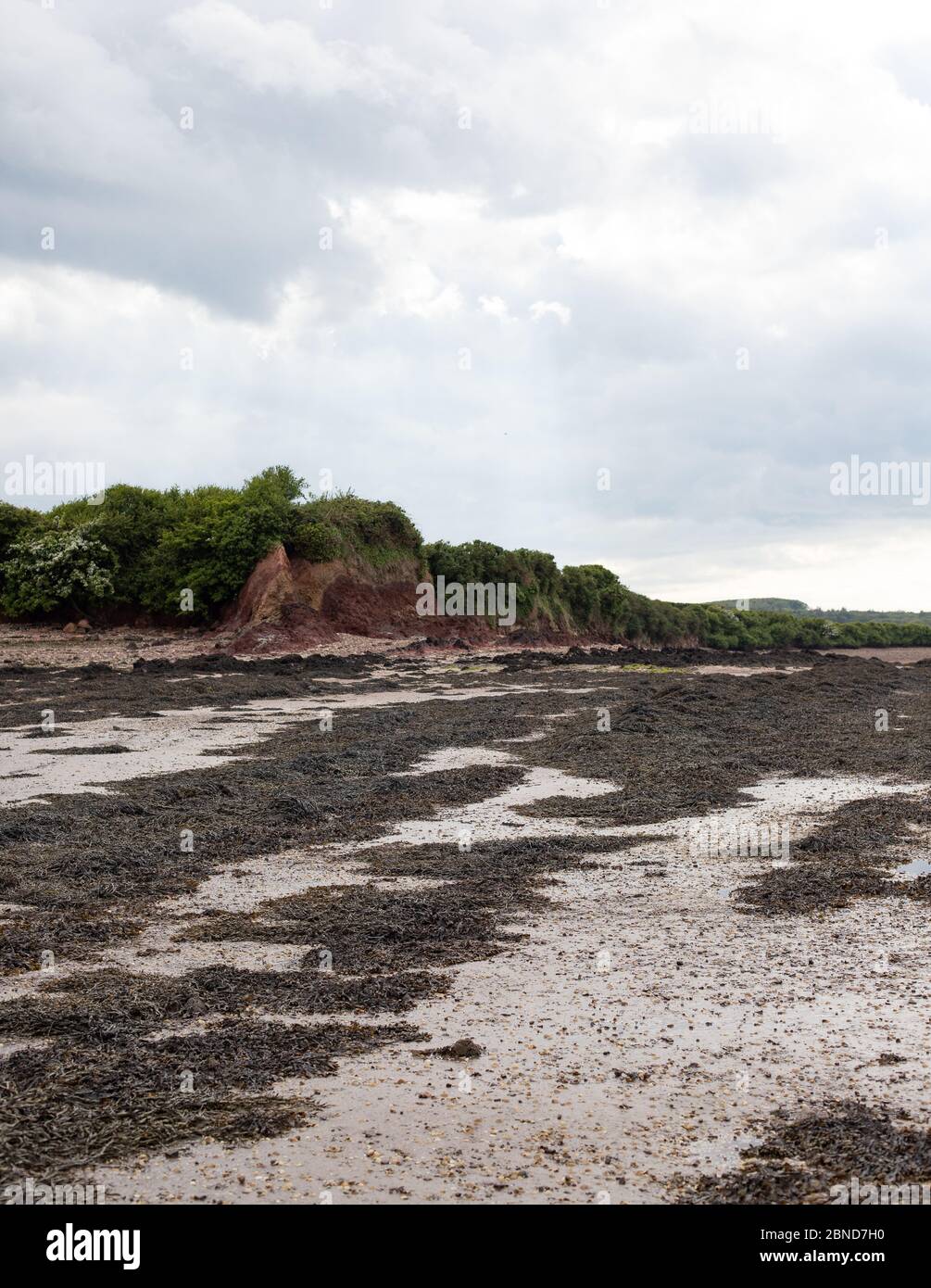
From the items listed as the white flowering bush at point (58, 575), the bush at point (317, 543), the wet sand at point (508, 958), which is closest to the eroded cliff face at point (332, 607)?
the bush at point (317, 543)

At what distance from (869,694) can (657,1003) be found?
22.2 m

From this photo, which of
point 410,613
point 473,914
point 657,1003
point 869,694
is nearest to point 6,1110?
point 657,1003

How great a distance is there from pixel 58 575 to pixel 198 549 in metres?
5.21

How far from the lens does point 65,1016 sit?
5.71 meters

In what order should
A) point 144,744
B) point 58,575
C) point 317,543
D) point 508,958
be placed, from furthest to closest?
point 58,575, point 317,543, point 144,744, point 508,958

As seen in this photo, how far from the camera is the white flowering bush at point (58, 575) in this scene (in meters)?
41.3

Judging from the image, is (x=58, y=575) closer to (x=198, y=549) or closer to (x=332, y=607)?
(x=198, y=549)

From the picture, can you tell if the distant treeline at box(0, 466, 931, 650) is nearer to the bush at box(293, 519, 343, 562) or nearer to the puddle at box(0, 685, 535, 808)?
the bush at box(293, 519, 343, 562)

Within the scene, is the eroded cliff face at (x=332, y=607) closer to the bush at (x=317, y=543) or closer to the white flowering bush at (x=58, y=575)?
→ the bush at (x=317, y=543)

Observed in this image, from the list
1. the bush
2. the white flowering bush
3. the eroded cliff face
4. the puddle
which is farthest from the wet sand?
the white flowering bush

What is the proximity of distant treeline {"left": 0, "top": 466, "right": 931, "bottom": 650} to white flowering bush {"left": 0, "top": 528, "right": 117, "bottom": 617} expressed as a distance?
0.16ft

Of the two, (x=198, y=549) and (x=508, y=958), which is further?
(x=198, y=549)

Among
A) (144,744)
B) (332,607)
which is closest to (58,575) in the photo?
(332,607)

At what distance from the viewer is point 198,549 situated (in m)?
41.8
